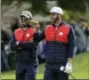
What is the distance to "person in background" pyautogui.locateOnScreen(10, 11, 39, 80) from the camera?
1153 centimetres

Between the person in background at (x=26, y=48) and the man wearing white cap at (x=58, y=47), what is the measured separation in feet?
2.28

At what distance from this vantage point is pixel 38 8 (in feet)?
99.3

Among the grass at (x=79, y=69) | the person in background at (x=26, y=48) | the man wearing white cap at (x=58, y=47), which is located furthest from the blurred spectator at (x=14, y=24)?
the man wearing white cap at (x=58, y=47)

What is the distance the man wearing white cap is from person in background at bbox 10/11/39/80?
70 cm

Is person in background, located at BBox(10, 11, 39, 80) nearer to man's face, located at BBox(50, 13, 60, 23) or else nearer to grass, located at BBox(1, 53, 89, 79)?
man's face, located at BBox(50, 13, 60, 23)

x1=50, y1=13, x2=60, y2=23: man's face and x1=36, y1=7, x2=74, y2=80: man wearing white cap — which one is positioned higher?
x1=50, y1=13, x2=60, y2=23: man's face

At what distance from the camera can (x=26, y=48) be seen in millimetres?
11547

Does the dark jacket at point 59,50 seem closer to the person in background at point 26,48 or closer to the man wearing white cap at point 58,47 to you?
the man wearing white cap at point 58,47

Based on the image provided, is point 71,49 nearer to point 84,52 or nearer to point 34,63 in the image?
point 34,63

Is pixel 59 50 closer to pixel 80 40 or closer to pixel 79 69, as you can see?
pixel 79 69

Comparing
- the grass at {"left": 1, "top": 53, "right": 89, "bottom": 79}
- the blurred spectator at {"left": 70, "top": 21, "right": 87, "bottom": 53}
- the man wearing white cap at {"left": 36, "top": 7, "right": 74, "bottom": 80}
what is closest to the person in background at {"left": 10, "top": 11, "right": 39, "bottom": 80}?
the man wearing white cap at {"left": 36, "top": 7, "right": 74, "bottom": 80}

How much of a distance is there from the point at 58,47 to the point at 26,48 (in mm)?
959

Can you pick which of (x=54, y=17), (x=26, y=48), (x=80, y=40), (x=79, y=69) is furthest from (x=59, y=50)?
(x=80, y=40)

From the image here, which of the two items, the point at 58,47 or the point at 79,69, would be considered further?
the point at 79,69
